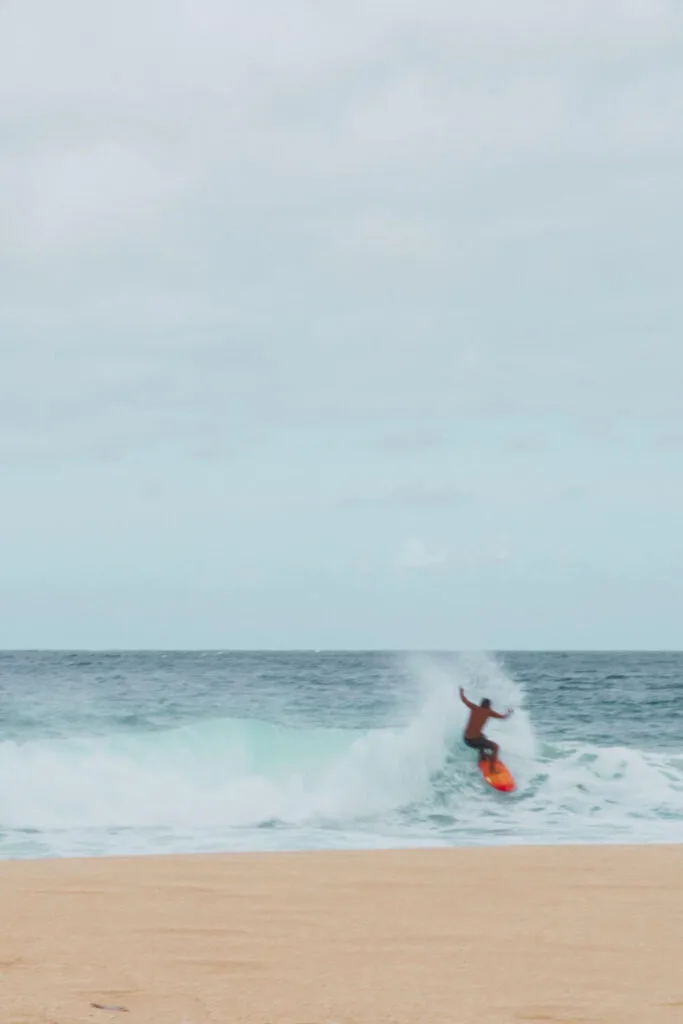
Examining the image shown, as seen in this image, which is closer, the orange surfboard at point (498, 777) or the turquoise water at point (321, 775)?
the turquoise water at point (321, 775)

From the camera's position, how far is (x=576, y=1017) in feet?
16.5

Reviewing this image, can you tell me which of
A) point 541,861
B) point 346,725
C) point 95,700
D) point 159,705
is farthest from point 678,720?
point 541,861

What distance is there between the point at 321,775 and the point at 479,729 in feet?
9.19

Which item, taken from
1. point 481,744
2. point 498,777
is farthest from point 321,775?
point 498,777

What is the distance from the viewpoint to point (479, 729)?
1800cm

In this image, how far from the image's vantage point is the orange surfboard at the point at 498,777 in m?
16.2

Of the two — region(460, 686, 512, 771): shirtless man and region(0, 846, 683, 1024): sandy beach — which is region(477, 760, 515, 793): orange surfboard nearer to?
region(460, 686, 512, 771): shirtless man

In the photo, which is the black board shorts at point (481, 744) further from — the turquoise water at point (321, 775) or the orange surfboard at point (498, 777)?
the orange surfboard at point (498, 777)

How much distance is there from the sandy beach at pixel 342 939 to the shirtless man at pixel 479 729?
7.77 m

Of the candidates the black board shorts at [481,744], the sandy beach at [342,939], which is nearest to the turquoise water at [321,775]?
the black board shorts at [481,744]

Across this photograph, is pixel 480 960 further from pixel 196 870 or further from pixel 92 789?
pixel 92 789

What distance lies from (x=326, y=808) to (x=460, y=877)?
654 centimetres

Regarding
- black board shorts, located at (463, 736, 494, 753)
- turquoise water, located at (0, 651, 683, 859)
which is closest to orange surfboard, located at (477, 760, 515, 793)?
turquoise water, located at (0, 651, 683, 859)

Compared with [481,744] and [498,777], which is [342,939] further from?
[481,744]
